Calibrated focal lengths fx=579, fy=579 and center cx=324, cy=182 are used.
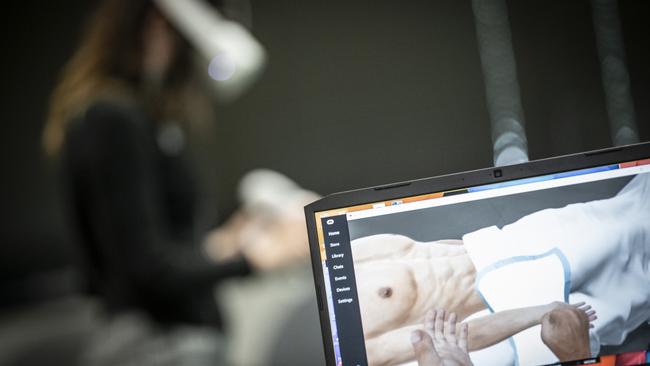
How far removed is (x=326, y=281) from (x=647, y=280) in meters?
0.41

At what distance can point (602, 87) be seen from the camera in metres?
1.02

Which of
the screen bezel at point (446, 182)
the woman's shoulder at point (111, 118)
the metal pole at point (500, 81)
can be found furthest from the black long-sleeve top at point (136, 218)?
the metal pole at point (500, 81)

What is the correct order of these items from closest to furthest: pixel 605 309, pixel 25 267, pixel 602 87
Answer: pixel 605 309 < pixel 602 87 < pixel 25 267

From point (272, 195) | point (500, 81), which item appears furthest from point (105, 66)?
point (500, 81)

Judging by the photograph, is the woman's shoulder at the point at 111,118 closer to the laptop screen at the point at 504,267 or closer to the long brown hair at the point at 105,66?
the long brown hair at the point at 105,66

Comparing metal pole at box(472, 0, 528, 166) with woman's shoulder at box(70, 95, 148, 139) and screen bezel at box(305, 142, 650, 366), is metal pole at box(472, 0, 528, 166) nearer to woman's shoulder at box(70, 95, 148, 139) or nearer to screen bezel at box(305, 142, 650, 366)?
screen bezel at box(305, 142, 650, 366)

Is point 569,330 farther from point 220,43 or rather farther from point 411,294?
point 220,43

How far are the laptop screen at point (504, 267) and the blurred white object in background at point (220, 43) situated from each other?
0.49 meters

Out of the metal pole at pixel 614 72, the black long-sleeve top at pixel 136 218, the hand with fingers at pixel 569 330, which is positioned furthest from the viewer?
the black long-sleeve top at pixel 136 218

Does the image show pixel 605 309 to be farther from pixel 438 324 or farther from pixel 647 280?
pixel 438 324

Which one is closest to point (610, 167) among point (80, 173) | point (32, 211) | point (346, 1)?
point (346, 1)

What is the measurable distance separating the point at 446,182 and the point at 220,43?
648 mm

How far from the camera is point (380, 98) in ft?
3.61

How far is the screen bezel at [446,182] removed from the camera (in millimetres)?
746
